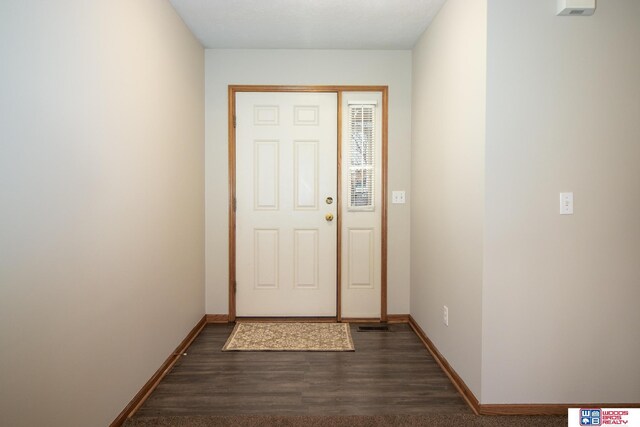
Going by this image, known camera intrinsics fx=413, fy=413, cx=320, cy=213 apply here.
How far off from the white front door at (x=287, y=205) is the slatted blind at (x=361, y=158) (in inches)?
6.5

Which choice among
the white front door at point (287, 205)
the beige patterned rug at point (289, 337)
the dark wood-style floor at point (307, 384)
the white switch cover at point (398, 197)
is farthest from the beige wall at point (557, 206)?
the white front door at point (287, 205)

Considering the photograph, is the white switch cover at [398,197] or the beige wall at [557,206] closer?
the beige wall at [557,206]

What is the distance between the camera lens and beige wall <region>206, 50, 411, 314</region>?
12.7 ft

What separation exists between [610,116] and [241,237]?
2978 millimetres

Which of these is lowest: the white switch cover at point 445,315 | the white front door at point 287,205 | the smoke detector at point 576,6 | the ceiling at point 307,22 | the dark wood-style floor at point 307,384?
the dark wood-style floor at point 307,384

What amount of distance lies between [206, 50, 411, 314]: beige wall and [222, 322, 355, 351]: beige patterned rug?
467mm

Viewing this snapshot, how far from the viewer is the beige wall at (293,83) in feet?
12.7

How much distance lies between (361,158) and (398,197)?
0.51 m

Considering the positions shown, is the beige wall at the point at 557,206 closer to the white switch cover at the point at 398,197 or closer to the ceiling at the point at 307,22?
the ceiling at the point at 307,22

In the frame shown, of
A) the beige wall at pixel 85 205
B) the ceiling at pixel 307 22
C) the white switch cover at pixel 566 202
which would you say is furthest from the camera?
the ceiling at pixel 307 22

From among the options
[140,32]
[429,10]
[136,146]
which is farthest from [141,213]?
[429,10]

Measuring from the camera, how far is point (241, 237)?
3.94m

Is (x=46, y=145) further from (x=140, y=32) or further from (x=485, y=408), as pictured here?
(x=485, y=408)

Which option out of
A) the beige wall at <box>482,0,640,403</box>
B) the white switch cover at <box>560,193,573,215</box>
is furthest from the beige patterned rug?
the white switch cover at <box>560,193,573,215</box>
